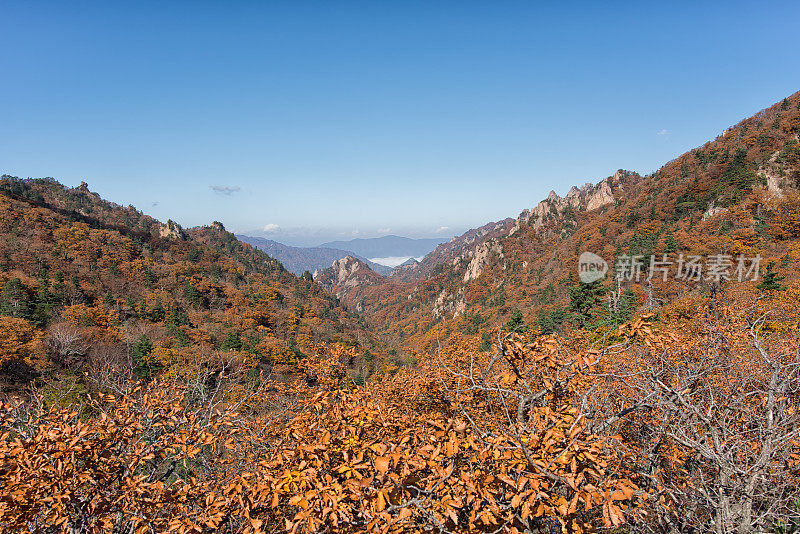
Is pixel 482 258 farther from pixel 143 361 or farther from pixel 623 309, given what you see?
pixel 143 361

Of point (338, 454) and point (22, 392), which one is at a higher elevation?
point (338, 454)

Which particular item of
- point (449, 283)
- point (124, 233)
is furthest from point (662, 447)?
point (449, 283)

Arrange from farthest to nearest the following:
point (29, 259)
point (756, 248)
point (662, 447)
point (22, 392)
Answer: point (29, 259) < point (756, 248) < point (22, 392) < point (662, 447)

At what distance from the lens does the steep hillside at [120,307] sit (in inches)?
1248

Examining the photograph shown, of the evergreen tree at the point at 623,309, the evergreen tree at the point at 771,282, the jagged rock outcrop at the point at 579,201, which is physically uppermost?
the jagged rock outcrop at the point at 579,201

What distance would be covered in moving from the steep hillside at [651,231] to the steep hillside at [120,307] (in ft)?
94.7

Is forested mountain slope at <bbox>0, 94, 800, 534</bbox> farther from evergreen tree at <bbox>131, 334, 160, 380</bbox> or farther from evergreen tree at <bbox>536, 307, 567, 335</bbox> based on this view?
evergreen tree at <bbox>131, 334, 160, 380</bbox>

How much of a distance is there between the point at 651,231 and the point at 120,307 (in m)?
91.7

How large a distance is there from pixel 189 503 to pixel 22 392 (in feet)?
109

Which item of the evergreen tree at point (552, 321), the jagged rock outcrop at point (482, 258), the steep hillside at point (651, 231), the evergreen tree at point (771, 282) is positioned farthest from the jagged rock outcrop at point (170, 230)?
the evergreen tree at point (771, 282)

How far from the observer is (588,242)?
283 feet

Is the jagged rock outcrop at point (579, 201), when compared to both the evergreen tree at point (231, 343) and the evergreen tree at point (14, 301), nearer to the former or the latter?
the evergreen tree at point (231, 343)

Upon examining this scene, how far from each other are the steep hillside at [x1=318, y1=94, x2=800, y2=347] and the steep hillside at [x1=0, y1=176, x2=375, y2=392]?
28865 millimetres

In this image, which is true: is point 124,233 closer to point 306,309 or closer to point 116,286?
point 116,286
